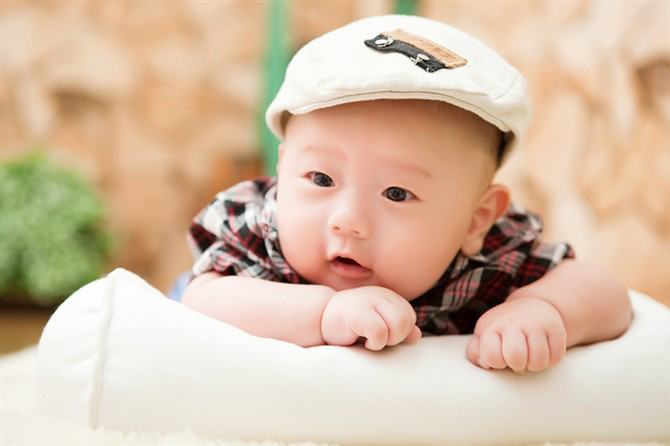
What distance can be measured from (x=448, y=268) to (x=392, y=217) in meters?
0.18

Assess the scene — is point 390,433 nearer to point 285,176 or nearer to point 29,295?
point 285,176

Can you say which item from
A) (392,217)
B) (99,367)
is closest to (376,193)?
(392,217)

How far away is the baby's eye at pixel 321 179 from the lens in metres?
0.91

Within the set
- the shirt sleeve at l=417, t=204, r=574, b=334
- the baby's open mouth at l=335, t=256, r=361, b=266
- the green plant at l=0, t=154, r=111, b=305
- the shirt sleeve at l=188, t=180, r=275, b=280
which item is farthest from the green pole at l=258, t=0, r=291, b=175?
the baby's open mouth at l=335, t=256, r=361, b=266

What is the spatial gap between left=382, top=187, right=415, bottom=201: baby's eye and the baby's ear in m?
0.15

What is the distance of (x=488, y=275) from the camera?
102 centimetres

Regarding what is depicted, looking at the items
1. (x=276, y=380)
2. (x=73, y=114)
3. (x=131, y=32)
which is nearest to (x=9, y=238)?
(x=73, y=114)

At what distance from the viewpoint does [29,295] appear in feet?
7.97

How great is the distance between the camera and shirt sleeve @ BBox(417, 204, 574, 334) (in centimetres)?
102

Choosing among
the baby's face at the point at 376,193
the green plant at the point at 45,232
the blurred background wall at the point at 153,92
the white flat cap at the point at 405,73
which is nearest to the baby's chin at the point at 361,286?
the baby's face at the point at 376,193

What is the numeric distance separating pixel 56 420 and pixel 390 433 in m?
0.35

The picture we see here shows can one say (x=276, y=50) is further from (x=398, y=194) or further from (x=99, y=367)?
(x=99, y=367)

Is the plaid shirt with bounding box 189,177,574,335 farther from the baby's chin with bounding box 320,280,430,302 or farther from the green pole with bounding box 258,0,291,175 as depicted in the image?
the green pole with bounding box 258,0,291,175

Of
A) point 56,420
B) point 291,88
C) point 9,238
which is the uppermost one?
point 291,88
